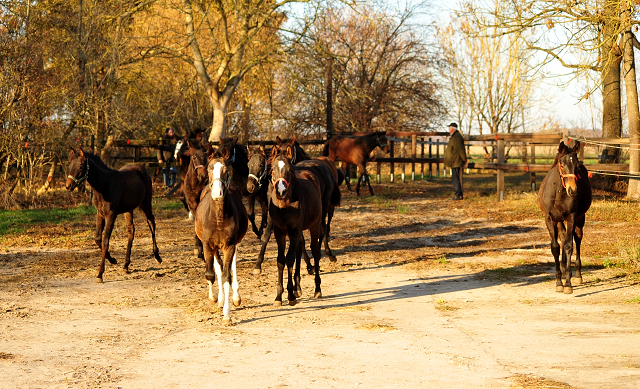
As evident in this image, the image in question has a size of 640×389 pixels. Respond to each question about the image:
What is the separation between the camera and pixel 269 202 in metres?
8.48

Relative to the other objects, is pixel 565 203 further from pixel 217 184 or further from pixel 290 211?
pixel 217 184

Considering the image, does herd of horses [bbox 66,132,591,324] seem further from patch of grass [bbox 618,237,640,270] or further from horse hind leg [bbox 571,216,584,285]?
patch of grass [bbox 618,237,640,270]

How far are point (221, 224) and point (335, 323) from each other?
5.45 ft

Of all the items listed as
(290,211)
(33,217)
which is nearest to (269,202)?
(290,211)

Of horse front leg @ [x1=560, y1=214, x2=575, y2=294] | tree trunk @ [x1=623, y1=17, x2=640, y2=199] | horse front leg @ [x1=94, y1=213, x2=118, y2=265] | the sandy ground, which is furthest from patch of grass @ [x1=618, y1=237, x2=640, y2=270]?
horse front leg @ [x1=94, y1=213, x2=118, y2=265]

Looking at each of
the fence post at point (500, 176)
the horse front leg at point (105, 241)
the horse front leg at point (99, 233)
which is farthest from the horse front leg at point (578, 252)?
the fence post at point (500, 176)

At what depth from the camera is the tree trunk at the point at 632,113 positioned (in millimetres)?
16922

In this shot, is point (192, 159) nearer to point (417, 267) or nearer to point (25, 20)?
point (417, 267)

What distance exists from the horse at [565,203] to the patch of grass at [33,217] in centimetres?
1066

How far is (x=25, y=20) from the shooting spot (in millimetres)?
18062

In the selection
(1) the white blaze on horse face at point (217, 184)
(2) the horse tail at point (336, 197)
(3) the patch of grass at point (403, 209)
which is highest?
(1) the white blaze on horse face at point (217, 184)

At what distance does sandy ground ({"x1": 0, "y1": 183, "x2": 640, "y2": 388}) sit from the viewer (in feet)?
18.2

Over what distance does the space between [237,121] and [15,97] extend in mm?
12059

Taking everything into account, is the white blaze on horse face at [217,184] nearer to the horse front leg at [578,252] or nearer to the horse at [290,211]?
the horse at [290,211]
